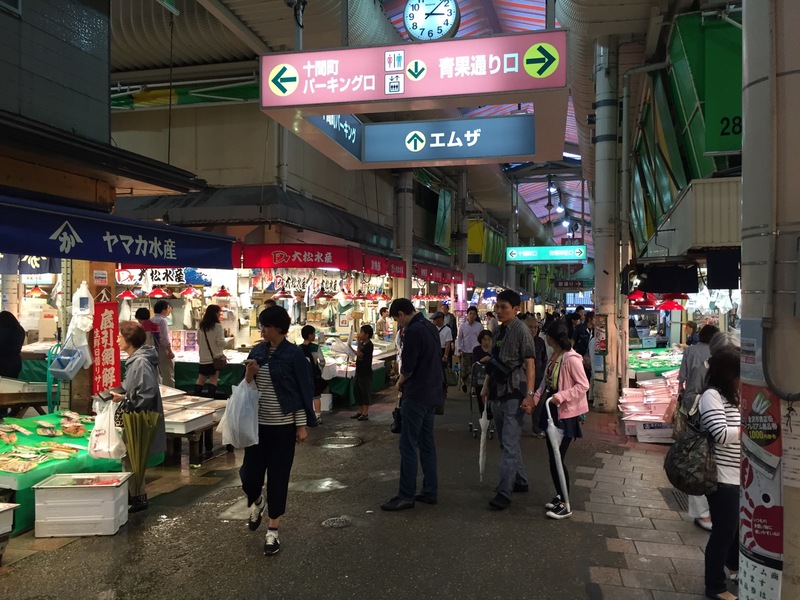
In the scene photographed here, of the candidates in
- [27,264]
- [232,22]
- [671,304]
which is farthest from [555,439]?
[671,304]

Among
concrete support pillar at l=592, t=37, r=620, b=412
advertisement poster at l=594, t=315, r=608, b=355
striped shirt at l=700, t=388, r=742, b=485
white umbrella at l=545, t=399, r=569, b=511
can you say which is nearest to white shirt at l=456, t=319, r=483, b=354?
advertisement poster at l=594, t=315, r=608, b=355

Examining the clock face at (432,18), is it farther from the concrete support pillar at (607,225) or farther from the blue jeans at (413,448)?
the concrete support pillar at (607,225)

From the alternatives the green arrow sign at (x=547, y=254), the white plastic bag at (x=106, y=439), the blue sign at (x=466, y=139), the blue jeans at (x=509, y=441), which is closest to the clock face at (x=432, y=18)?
the blue sign at (x=466, y=139)

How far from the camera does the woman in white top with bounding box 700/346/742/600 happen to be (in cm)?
382

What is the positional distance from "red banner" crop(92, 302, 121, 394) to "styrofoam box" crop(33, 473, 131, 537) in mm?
2372

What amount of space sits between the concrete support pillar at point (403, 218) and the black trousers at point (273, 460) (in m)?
17.0

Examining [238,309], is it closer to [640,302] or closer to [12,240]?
[12,240]

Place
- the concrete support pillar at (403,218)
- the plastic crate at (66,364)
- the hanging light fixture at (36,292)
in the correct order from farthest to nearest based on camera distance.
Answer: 1. the concrete support pillar at (403,218)
2. the hanging light fixture at (36,292)
3. the plastic crate at (66,364)

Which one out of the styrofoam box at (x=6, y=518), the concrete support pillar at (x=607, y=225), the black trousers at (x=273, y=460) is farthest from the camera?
the concrete support pillar at (x=607, y=225)

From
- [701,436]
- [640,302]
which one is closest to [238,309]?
[640,302]

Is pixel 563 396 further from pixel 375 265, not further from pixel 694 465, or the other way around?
pixel 375 265

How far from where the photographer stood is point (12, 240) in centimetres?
455

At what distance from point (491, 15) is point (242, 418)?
13.6 metres

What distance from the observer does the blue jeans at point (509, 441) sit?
19.4ft
